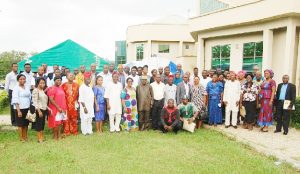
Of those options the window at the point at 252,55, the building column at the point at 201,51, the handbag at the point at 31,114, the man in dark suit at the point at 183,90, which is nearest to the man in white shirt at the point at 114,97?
the man in dark suit at the point at 183,90

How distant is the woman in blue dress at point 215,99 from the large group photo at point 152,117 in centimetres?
3

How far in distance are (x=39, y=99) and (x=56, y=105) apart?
44 cm

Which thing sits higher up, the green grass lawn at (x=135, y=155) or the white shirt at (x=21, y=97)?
the white shirt at (x=21, y=97)

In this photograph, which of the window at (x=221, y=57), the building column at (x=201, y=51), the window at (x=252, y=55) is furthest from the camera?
the building column at (x=201, y=51)

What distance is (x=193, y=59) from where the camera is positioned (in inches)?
1008

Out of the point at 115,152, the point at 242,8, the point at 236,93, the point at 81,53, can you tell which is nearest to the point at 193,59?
the point at 242,8

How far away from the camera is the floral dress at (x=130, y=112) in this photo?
968 centimetres

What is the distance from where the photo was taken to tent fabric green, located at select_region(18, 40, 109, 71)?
41.7ft

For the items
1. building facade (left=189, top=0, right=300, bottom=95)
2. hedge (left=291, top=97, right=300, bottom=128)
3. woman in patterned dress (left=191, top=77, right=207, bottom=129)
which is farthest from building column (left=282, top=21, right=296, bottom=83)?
woman in patterned dress (left=191, top=77, right=207, bottom=129)

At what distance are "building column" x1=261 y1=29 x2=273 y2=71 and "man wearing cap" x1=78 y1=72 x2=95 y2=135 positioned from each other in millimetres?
8395

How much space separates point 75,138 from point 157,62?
695 centimetres

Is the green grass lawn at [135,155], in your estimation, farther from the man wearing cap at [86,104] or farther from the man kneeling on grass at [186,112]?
the man kneeling on grass at [186,112]

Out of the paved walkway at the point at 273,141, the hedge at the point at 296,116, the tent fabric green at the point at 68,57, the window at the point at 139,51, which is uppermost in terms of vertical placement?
the window at the point at 139,51

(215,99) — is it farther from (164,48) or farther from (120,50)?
(120,50)
